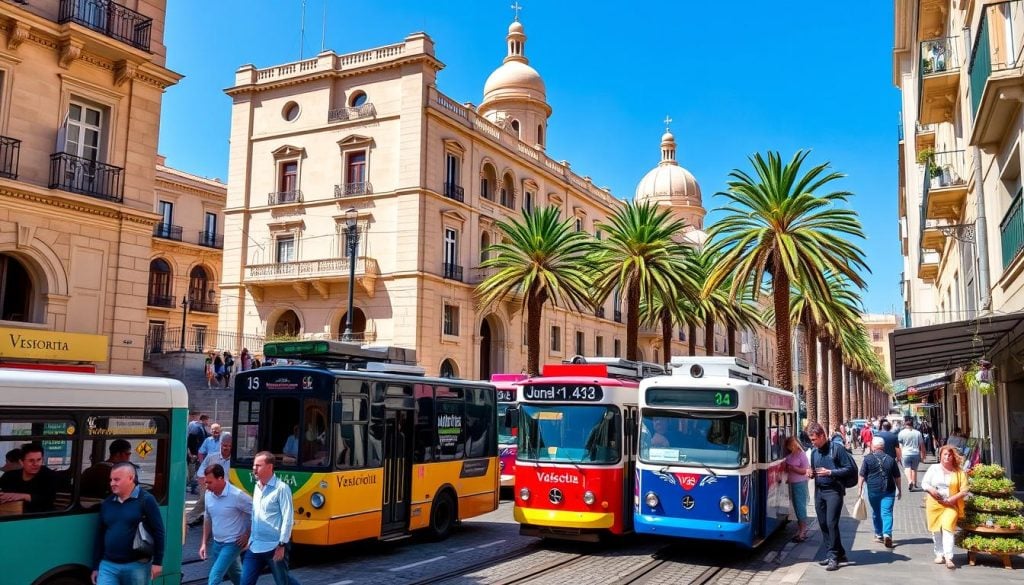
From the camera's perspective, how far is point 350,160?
42.9m

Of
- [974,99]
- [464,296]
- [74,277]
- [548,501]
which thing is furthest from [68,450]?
[464,296]

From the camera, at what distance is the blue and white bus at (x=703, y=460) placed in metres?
12.2

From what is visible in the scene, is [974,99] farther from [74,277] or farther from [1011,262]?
[74,277]

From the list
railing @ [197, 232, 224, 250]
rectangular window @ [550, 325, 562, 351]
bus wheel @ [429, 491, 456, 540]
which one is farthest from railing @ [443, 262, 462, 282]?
bus wheel @ [429, 491, 456, 540]

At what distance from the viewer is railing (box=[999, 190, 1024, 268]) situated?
1267cm

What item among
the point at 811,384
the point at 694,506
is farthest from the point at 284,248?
the point at 694,506

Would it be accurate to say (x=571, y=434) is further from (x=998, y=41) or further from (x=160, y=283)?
(x=160, y=283)

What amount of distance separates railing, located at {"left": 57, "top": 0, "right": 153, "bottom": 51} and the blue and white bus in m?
15.5

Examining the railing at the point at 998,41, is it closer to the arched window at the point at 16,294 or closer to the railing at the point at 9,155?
the railing at the point at 9,155

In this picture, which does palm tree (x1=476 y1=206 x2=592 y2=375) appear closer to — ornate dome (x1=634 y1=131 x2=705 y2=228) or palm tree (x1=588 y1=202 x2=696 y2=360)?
palm tree (x1=588 y1=202 x2=696 y2=360)

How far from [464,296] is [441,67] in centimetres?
1174

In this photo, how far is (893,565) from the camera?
1182cm

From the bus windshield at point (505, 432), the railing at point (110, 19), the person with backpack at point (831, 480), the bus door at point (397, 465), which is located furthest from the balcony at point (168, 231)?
the person with backpack at point (831, 480)

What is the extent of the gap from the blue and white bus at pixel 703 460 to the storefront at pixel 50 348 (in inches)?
423
